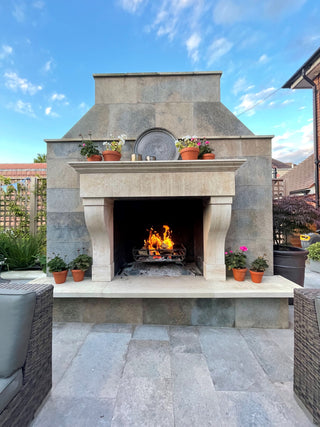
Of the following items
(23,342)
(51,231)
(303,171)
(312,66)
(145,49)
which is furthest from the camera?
(303,171)

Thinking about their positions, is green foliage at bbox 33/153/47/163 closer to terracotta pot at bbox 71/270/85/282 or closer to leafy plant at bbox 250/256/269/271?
terracotta pot at bbox 71/270/85/282

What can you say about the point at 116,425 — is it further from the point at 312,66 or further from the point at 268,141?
the point at 312,66

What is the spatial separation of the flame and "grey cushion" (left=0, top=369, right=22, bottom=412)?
2669 millimetres

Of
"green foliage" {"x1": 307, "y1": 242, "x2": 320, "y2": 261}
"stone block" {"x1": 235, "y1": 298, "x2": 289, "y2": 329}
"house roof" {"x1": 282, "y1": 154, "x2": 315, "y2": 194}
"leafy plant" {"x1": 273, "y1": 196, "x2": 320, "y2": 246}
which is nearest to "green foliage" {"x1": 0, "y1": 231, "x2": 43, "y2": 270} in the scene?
"stone block" {"x1": 235, "y1": 298, "x2": 289, "y2": 329}

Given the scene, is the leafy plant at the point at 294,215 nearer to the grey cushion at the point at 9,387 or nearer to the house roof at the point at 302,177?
the grey cushion at the point at 9,387

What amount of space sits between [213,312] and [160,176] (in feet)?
6.34

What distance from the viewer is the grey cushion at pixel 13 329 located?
40.9 inches

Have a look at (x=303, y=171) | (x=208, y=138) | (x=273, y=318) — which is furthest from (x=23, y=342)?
(x=303, y=171)

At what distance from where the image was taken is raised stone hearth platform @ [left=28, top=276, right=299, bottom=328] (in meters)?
2.29

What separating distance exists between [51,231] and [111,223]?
0.99 m

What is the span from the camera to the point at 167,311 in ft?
7.79

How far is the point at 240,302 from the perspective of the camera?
234 centimetres

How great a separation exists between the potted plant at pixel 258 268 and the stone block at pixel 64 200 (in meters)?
2.76

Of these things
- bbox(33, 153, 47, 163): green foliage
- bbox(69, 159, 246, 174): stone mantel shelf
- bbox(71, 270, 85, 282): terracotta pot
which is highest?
bbox(33, 153, 47, 163): green foliage
